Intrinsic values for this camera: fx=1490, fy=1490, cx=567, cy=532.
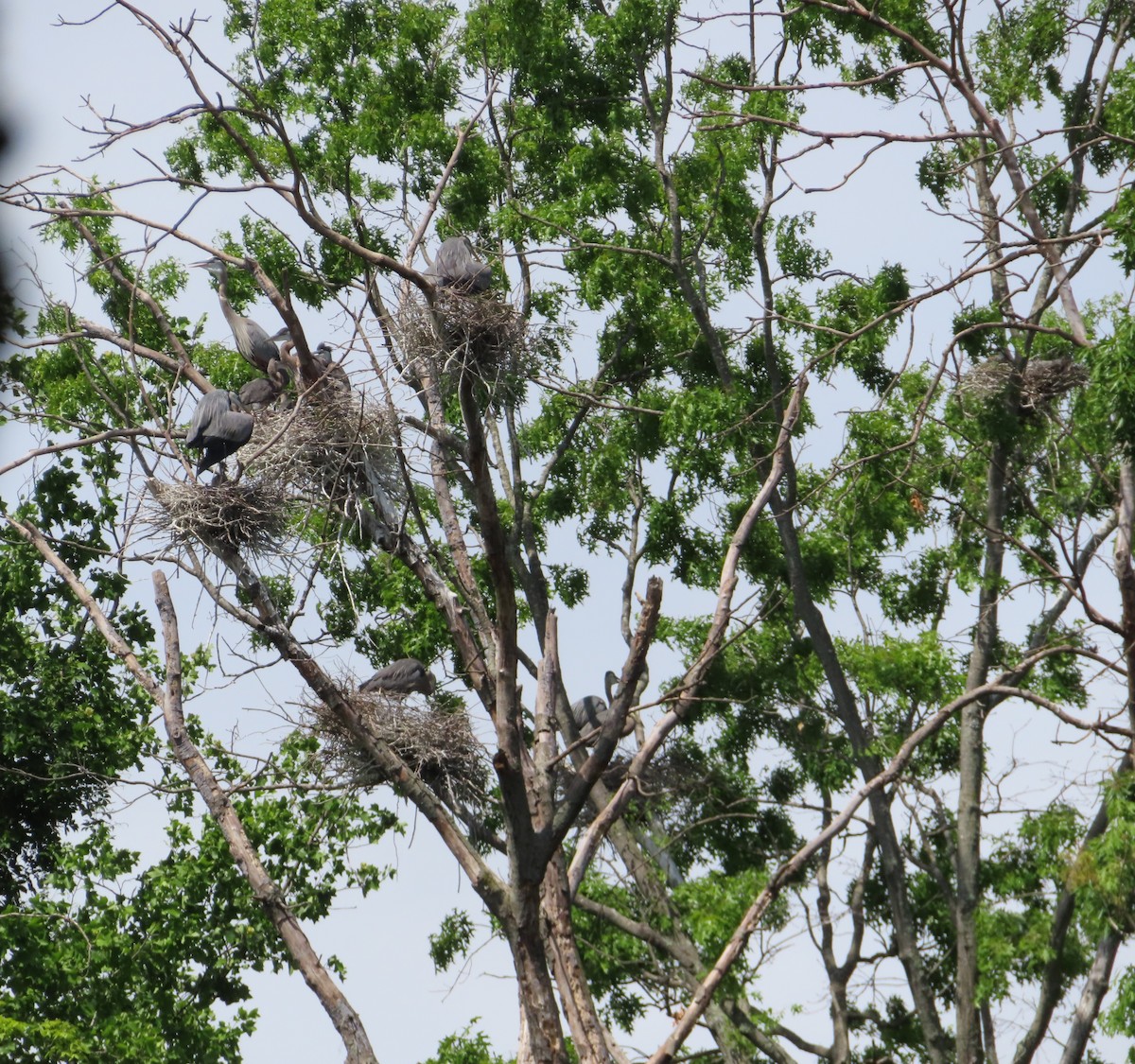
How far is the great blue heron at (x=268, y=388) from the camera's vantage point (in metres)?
10.4

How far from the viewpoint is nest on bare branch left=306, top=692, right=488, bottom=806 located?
9.67 metres

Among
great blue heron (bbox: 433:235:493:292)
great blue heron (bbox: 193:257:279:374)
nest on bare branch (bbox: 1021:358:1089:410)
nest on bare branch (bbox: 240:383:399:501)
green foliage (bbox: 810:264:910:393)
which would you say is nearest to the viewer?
nest on bare branch (bbox: 240:383:399:501)

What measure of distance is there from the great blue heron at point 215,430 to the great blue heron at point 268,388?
90 centimetres

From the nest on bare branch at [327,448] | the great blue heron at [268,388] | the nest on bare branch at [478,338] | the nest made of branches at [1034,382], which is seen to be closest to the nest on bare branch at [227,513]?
the nest on bare branch at [327,448]

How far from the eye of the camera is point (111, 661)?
14.4 metres

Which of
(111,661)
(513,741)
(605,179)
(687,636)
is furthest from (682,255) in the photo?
(513,741)

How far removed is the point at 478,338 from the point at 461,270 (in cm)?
179

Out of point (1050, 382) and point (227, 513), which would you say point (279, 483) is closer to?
point (227, 513)

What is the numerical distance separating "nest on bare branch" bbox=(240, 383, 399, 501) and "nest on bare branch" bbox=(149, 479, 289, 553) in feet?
0.41

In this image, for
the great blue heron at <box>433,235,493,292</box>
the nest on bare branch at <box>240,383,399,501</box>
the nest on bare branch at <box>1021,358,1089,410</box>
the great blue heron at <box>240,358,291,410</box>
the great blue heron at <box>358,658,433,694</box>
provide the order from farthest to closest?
the nest on bare branch at <box>1021,358,1089,410</box>, the great blue heron at <box>358,658,433,694</box>, the great blue heron at <box>240,358,291,410</box>, the great blue heron at <box>433,235,493,292</box>, the nest on bare branch at <box>240,383,399,501</box>

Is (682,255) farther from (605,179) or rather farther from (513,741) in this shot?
(513,741)

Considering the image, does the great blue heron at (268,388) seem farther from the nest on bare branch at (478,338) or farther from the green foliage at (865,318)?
the green foliage at (865,318)

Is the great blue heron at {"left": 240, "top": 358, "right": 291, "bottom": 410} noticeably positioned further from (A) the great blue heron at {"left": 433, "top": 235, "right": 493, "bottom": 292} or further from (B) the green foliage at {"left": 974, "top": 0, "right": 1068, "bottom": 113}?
(B) the green foliage at {"left": 974, "top": 0, "right": 1068, "bottom": 113}

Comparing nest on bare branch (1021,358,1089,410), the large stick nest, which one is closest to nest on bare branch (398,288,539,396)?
the large stick nest
